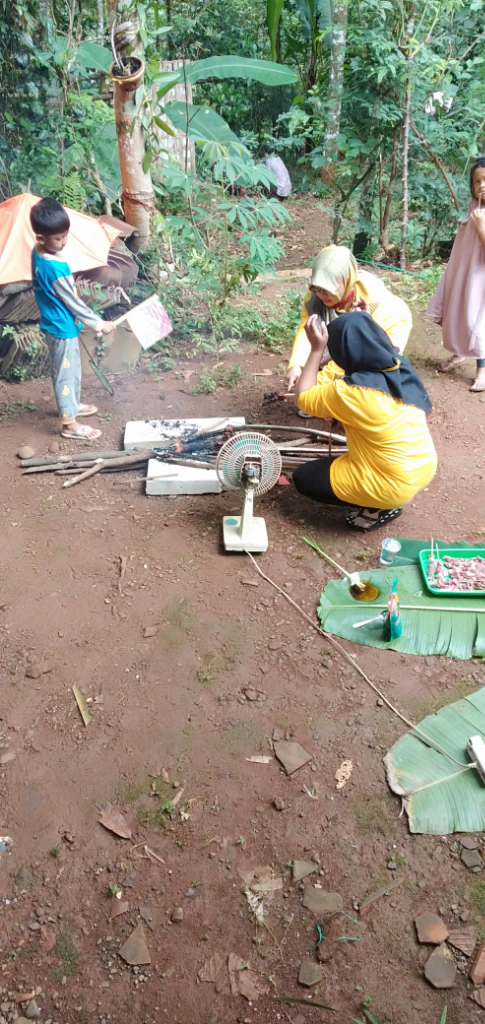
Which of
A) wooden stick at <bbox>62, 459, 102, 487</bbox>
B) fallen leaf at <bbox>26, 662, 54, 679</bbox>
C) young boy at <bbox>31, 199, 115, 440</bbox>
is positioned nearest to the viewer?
fallen leaf at <bbox>26, 662, 54, 679</bbox>

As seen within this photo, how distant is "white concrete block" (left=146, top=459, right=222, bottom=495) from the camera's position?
4.27 meters

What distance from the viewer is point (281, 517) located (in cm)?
412

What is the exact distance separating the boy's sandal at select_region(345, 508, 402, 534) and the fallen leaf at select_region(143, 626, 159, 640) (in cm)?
139

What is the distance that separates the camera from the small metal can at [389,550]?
143 inches

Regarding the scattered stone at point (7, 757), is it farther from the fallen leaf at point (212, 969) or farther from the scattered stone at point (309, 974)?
the scattered stone at point (309, 974)

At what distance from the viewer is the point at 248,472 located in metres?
3.57

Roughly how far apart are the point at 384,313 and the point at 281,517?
149 cm

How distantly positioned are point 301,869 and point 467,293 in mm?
4420

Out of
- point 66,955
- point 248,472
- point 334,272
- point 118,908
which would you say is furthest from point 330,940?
point 334,272

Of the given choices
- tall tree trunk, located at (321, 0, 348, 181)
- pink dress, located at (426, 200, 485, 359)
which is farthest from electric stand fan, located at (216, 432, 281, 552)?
tall tree trunk, located at (321, 0, 348, 181)

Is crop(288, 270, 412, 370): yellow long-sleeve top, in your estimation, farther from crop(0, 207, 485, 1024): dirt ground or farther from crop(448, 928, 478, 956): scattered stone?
crop(448, 928, 478, 956): scattered stone

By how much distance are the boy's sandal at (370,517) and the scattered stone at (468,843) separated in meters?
1.89

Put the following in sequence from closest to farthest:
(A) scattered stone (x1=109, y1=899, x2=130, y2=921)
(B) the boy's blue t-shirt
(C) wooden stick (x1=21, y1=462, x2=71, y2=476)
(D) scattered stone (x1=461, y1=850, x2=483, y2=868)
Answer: (A) scattered stone (x1=109, y1=899, x2=130, y2=921) < (D) scattered stone (x1=461, y1=850, x2=483, y2=868) < (B) the boy's blue t-shirt < (C) wooden stick (x1=21, y1=462, x2=71, y2=476)

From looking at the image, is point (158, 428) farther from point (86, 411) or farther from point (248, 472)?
point (248, 472)
